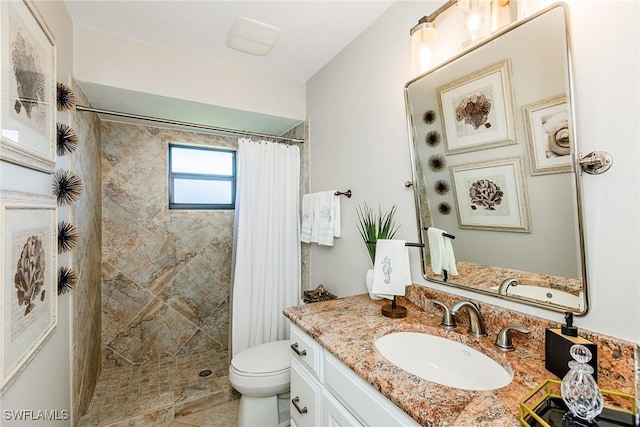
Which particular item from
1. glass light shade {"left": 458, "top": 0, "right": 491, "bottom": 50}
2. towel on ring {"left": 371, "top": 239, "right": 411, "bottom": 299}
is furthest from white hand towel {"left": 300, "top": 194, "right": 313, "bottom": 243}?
glass light shade {"left": 458, "top": 0, "right": 491, "bottom": 50}

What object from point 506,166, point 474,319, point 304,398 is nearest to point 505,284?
point 474,319

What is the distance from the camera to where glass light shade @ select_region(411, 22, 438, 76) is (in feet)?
4.14

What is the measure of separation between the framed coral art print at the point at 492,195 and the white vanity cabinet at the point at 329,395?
2.48 ft

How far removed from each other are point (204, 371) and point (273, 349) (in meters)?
1.03

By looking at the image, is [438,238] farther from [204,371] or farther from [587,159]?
[204,371]

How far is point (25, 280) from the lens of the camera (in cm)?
A: 96

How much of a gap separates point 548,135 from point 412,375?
0.87 m

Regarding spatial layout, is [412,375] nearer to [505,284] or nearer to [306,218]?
[505,284]

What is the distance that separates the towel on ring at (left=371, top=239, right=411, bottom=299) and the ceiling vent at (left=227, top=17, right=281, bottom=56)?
4.77 feet

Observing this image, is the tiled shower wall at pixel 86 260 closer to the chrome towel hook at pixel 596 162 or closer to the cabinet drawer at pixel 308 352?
the cabinet drawer at pixel 308 352

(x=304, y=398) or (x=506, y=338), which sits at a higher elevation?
(x=506, y=338)

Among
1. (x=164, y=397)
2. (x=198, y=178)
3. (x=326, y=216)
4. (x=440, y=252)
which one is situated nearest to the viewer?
(x=440, y=252)

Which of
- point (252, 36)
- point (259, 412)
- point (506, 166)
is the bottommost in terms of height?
point (259, 412)

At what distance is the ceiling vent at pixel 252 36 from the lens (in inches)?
64.7
